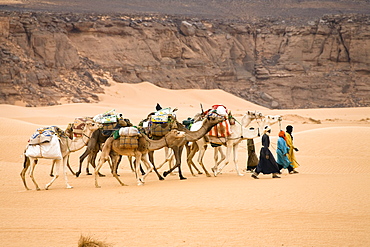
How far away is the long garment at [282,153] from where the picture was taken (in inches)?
629

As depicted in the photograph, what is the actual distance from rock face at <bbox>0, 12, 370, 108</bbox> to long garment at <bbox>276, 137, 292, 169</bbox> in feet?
122

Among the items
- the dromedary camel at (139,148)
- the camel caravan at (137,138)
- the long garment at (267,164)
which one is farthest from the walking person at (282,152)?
the dromedary camel at (139,148)

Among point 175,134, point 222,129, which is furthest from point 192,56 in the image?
point 175,134

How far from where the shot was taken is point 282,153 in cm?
1606

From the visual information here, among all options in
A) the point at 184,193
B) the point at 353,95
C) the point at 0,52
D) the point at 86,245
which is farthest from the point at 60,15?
the point at 86,245

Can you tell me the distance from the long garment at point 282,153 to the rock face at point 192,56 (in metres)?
37.0

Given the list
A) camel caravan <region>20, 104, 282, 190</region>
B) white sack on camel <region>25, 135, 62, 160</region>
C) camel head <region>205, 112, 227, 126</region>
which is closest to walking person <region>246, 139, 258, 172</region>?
camel caravan <region>20, 104, 282, 190</region>

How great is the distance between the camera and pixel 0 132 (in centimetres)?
2850

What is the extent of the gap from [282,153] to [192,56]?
163 feet

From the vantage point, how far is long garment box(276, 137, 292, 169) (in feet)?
52.4

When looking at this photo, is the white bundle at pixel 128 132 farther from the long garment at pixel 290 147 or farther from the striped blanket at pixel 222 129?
the long garment at pixel 290 147

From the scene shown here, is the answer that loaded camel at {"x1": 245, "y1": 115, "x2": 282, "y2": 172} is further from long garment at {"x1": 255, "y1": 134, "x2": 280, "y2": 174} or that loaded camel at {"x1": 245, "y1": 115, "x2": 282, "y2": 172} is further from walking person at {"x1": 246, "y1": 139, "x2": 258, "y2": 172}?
long garment at {"x1": 255, "y1": 134, "x2": 280, "y2": 174}

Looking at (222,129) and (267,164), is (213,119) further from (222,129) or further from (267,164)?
(267,164)

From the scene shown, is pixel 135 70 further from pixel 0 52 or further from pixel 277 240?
pixel 277 240
